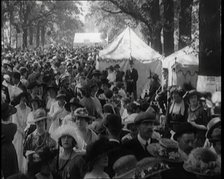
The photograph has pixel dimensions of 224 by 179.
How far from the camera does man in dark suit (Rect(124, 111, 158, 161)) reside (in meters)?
5.71

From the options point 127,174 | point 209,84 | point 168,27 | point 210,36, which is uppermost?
point 168,27

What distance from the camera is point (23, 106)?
841 cm

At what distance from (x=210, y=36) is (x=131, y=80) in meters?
6.82

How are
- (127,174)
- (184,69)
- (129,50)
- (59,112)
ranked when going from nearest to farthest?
(127,174), (59,112), (184,69), (129,50)

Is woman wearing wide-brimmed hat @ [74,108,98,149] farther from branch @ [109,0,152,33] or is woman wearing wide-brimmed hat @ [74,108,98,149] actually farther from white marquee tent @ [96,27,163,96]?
branch @ [109,0,152,33]

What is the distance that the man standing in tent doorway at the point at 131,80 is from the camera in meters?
17.2

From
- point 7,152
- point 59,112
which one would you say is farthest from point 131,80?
point 7,152

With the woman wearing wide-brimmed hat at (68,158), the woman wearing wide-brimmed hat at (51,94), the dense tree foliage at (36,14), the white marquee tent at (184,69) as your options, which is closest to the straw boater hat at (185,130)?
the woman wearing wide-brimmed hat at (68,158)

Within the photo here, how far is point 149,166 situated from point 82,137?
211 cm

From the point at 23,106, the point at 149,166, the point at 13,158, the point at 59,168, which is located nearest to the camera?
the point at 149,166

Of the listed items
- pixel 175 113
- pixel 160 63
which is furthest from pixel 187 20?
pixel 175 113

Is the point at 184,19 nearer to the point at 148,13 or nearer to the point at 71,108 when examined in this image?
the point at 148,13

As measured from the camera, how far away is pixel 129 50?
69.3 ft

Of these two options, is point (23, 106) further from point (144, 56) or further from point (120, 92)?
point (144, 56)
